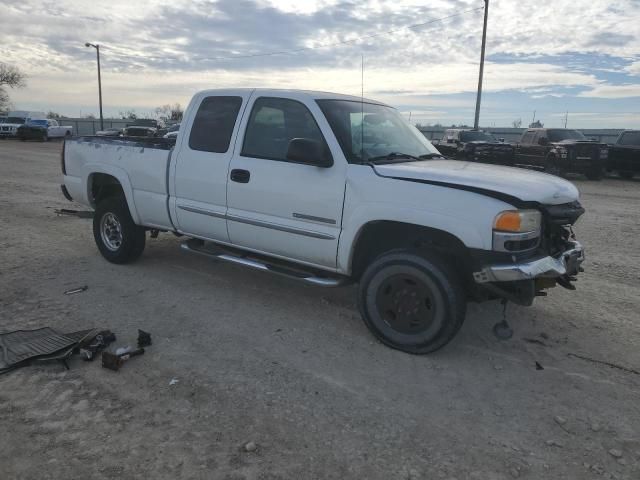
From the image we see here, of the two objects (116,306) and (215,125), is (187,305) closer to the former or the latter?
(116,306)

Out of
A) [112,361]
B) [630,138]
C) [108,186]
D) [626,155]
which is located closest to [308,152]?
[112,361]

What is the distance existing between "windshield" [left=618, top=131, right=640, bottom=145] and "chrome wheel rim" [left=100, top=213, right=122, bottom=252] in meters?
17.9

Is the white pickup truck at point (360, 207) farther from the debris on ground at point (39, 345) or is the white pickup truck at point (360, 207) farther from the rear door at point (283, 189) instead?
the debris on ground at point (39, 345)

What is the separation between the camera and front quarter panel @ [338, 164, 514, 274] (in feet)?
11.4

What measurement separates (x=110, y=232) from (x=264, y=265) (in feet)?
8.43

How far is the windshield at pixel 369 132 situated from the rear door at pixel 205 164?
1.02 m

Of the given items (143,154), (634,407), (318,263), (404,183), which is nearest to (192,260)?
Answer: (143,154)

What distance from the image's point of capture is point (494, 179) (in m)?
3.78

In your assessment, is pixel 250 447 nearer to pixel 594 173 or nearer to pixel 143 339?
pixel 143 339

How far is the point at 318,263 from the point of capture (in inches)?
174

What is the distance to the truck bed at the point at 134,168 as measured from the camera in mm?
5438

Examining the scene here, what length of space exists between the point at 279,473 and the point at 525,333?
2.69 meters

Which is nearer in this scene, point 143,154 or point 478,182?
point 478,182

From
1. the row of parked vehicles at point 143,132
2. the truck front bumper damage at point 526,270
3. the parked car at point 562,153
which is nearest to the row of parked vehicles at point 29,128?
the row of parked vehicles at point 143,132
